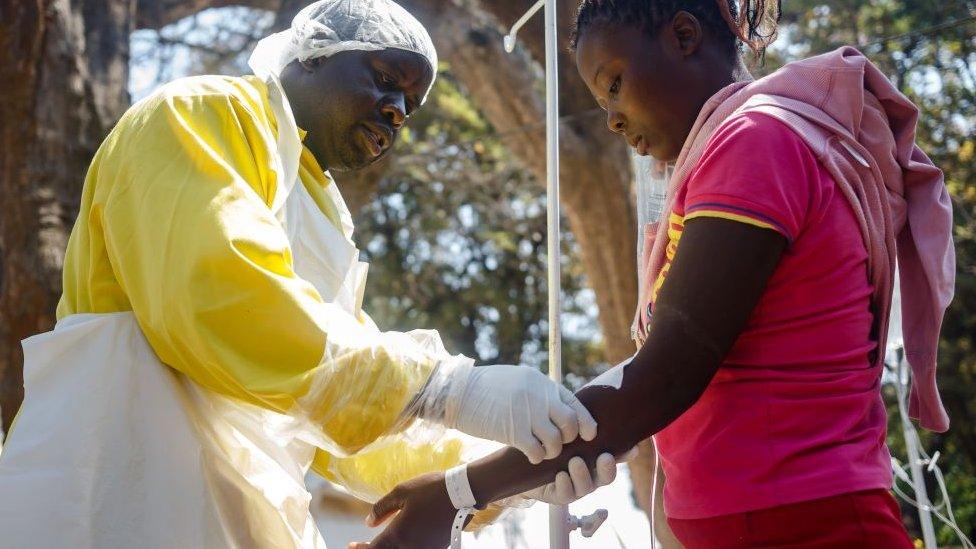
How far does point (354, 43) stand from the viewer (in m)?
2.37

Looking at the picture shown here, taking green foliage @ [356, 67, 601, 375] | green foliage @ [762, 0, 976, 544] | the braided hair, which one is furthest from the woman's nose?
green foliage @ [356, 67, 601, 375]

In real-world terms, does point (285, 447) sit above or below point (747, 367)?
below

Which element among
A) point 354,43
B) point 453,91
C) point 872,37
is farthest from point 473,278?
point 354,43

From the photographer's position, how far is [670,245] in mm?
1758

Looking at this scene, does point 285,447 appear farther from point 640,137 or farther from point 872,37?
point 872,37

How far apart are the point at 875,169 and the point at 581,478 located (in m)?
A: 0.67

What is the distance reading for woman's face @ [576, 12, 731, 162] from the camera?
1.87 metres

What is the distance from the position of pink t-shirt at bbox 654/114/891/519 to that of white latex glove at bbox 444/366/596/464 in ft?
0.65

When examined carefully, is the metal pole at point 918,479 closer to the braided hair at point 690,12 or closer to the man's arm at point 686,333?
the braided hair at point 690,12

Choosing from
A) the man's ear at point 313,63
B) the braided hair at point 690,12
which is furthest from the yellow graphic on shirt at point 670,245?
the man's ear at point 313,63

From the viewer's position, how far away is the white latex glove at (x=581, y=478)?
5.55 feet

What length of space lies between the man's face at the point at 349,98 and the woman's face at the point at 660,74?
634 millimetres

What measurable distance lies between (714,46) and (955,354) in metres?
9.86

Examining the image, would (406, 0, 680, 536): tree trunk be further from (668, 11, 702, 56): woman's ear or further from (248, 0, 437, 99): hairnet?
(668, 11, 702, 56): woman's ear
